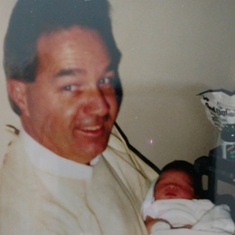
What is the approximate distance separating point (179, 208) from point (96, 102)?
43cm

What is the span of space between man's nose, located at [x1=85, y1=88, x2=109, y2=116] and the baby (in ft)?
1.10

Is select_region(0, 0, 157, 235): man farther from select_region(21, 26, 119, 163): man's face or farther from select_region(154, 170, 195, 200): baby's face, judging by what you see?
select_region(154, 170, 195, 200): baby's face

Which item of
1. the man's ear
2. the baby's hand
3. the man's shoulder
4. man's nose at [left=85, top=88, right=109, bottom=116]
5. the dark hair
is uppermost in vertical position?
the dark hair

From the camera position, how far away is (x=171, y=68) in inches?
55.0

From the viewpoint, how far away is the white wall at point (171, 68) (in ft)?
4.15

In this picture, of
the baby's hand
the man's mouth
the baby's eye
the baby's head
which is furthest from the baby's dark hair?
the baby's eye

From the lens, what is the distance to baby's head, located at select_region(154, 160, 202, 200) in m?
1.33

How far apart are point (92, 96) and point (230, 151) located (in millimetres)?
647

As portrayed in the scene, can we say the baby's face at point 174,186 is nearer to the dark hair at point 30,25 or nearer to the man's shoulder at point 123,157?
the man's shoulder at point 123,157

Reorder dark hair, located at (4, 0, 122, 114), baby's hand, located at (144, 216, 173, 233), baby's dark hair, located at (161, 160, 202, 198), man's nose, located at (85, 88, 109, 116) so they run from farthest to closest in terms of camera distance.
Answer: baby's dark hair, located at (161, 160, 202, 198) < baby's hand, located at (144, 216, 173, 233) < man's nose, located at (85, 88, 109, 116) < dark hair, located at (4, 0, 122, 114)

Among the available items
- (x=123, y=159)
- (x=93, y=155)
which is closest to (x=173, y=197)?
(x=123, y=159)

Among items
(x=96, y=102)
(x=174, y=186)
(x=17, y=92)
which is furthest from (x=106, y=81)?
(x=174, y=186)

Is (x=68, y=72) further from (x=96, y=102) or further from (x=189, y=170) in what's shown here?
(x=189, y=170)

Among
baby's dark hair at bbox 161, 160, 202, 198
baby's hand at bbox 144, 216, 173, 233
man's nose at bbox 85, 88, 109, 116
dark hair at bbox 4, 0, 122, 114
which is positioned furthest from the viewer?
baby's dark hair at bbox 161, 160, 202, 198
